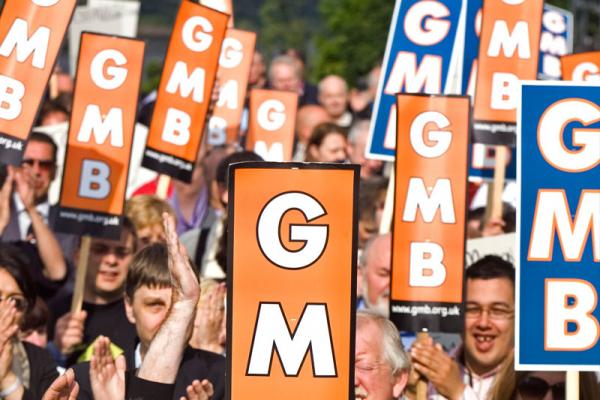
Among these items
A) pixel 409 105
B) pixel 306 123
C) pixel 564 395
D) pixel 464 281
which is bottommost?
pixel 564 395

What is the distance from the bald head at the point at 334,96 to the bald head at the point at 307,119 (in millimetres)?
1130

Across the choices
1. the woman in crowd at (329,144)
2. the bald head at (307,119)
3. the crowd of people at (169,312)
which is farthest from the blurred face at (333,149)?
the bald head at (307,119)

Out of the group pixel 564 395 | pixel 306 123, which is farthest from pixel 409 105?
pixel 306 123

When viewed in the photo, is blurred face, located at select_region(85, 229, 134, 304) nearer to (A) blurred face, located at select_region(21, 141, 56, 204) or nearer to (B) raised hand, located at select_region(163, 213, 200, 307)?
(A) blurred face, located at select_region(21, 141, 56, 204)

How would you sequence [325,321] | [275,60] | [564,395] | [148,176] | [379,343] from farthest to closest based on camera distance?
[275,60], [148,176], [564,395], [379,343], [325,321]

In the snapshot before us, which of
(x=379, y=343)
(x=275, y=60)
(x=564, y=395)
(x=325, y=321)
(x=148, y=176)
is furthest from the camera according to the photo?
(x=275, y=60)

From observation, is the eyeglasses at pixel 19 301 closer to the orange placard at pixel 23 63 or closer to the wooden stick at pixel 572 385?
the orange placard at pixel 23 63

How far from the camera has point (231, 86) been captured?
10961 millimetres

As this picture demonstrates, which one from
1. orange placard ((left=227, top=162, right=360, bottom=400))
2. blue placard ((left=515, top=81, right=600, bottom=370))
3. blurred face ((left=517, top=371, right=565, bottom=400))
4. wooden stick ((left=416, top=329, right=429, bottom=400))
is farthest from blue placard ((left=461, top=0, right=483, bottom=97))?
orange placard ((left=227, top=162, right=360, bottom=400))

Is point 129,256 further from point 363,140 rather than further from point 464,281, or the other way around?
point 363,140

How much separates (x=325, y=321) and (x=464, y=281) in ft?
6.20

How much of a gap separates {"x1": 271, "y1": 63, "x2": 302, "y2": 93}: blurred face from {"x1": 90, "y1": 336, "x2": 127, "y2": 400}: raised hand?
780 cm

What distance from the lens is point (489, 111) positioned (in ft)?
29.5

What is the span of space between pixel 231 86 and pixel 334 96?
11.2ft
